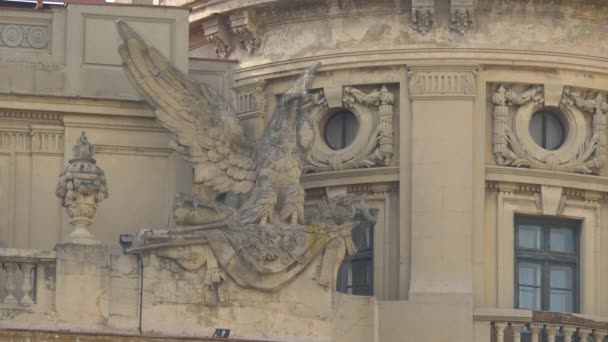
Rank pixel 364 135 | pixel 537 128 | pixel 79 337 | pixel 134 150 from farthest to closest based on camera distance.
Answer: pixel 537 128 < pixel 364 135 < pixel 134 150 < pixel 79 337

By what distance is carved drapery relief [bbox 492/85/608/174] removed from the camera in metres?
48.6

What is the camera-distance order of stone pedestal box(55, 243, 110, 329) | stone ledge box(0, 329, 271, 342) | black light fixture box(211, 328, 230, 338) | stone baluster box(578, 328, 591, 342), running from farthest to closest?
stone baluster box(578, 328, 591, 342) → black light fixture box(211, 328, 230, 338) → stone pedestal box(55, 243, 110, 329) → stone ledge box(0, 329, 271, 342)

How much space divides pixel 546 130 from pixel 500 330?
3.10 meters

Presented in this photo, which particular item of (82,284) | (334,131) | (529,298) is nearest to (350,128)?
(334,131)

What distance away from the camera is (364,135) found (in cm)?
4884

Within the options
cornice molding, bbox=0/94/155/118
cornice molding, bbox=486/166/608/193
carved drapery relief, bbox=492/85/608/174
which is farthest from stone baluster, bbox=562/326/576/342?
cornice molding, bbox=0/94/155/118

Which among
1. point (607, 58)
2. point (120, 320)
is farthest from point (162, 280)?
point (607, 58)

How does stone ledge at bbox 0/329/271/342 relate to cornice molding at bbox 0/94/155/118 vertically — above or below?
below

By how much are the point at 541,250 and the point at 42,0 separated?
24.3 feet

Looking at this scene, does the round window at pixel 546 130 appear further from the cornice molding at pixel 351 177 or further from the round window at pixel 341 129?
the round window at pixel 341 129

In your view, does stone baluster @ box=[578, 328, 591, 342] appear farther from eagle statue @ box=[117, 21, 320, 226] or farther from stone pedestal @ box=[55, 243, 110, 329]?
stone pedestal @ box=[55, 243, 110, 329]

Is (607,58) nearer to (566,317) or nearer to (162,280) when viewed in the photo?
(566,317)

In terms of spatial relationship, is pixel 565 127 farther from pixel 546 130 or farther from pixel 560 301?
pixel 560 301

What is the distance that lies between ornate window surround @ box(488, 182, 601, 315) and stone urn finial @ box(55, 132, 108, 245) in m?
6.25
